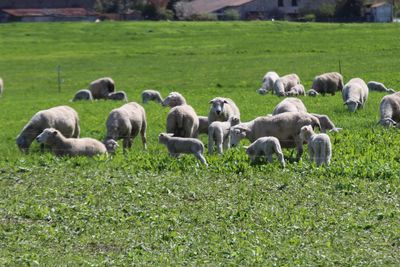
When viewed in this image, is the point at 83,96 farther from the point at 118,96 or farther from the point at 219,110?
the point at 219,110

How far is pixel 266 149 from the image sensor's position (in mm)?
19781

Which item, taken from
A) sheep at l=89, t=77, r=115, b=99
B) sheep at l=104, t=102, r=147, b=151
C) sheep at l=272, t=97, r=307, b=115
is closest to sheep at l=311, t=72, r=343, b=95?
sheep at l=89, t=77, r=115, b=99

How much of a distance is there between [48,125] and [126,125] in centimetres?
211

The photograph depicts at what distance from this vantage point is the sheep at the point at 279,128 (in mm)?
21750

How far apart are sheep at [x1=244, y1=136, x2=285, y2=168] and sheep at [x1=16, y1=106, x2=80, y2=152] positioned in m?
6.22

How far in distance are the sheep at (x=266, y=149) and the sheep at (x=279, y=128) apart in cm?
157

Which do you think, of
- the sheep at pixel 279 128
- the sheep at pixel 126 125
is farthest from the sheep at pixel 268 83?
the sheep at pixel 279 128

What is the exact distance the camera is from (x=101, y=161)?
68.3ft

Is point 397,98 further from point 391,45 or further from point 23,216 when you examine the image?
point 391,45

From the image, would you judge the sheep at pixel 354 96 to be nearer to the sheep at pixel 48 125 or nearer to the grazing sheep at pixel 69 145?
the sheep at pixel 48 125

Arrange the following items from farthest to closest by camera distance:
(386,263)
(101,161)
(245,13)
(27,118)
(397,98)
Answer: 1. (245,13)
2. (27,118)
3. (397,98)
4. (101,161)
5. (386,263)

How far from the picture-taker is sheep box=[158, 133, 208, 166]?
2047 centimetres

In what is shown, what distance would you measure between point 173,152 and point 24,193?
13.4 feet

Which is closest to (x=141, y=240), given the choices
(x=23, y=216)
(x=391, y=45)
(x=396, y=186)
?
(x=23, y=216)
